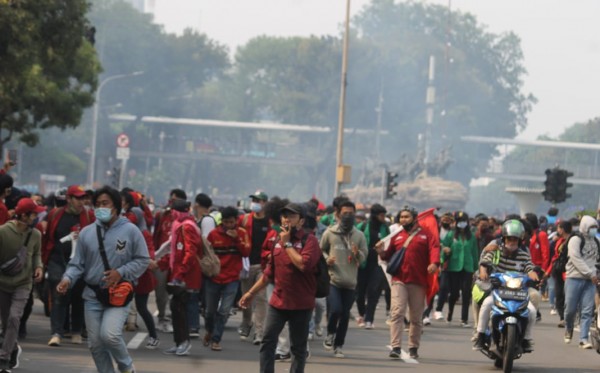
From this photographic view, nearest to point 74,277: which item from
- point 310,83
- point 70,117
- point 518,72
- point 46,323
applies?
point 46,323

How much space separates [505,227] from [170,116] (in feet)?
363

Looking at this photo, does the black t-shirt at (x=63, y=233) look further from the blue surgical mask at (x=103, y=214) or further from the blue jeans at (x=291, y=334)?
the blue surgical mask at (x=103, y=214)

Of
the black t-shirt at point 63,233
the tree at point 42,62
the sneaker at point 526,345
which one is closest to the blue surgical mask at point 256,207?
the black t-shirt at point 63,233

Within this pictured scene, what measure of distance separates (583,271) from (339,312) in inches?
141

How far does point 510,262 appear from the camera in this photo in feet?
48.3

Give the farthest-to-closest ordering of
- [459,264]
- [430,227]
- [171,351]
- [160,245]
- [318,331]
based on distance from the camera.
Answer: [459,264]
[318,331]
[160,245]
[430,227]
[171,351]

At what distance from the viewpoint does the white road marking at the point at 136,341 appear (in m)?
15.8

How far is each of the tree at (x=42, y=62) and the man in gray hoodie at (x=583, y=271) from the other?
1247 centimetres

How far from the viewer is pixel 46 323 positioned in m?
18.6

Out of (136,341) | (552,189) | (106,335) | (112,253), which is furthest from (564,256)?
(552,189)

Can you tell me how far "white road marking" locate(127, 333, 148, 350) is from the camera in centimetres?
1580

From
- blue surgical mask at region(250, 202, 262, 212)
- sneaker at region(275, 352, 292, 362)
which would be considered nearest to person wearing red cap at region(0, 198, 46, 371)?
sneaker at region(275, 352, 292, 362)

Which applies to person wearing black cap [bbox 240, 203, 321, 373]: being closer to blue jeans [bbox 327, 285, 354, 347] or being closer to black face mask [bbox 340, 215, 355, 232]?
Result: blue jeans [bbox 327, 285, 354, 347]

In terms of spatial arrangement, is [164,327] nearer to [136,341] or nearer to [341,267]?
[136,341]
